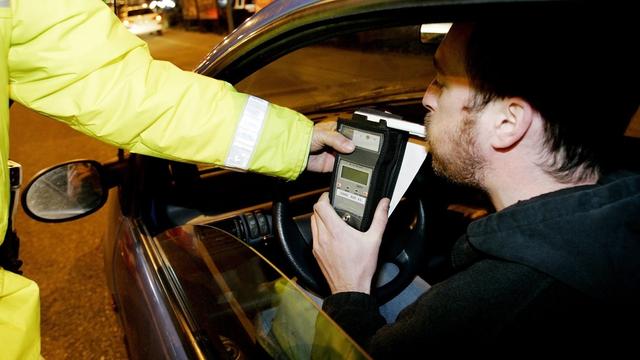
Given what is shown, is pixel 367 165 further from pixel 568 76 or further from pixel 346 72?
pixel 346 72

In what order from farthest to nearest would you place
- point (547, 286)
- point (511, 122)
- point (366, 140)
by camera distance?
1. point (366, 140)
2. point (511, 122)
3. point (547, 286)

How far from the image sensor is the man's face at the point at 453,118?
117 cm

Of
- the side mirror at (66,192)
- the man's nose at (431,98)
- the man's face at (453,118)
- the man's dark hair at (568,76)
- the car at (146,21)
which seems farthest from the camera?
the car at (146,21)

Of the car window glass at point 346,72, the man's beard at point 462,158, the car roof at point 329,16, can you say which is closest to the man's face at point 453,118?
the man's beard at point 462,158

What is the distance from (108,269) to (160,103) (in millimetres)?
1135

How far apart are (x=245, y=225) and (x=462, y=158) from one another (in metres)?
0.97

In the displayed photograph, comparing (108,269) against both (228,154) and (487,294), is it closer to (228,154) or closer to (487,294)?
(228,154)

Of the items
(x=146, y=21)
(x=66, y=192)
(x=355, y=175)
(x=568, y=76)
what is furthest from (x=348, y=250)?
(x=146, y=21)

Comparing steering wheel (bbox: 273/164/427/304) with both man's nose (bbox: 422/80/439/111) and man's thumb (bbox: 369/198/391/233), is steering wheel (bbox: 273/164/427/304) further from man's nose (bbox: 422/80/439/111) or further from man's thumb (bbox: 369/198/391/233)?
man's nose (bbox: 422/80/439/111)

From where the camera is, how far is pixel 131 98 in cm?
118

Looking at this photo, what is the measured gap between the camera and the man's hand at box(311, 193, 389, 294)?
132 centimetres

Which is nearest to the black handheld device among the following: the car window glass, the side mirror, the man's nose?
the man's nose

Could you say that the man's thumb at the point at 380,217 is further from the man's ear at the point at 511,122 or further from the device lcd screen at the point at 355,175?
the man's ear at the point at 511,122

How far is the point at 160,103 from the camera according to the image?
4.00 ft
